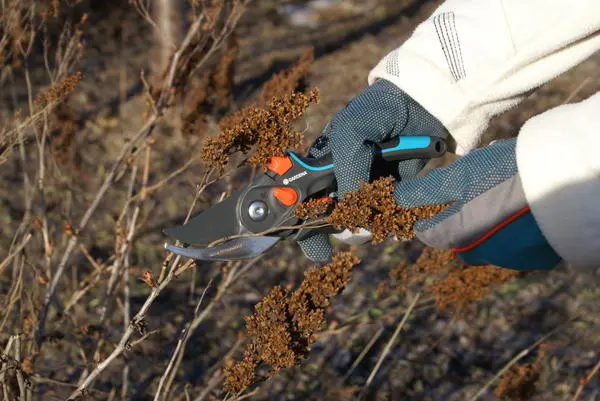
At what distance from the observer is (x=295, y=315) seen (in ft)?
6.82

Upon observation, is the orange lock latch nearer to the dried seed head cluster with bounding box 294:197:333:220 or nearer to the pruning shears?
the pruning shears

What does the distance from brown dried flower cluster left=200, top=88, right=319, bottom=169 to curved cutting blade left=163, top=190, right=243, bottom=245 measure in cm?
Result: 24

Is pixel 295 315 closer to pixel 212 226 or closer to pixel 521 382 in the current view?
pixel 212 226

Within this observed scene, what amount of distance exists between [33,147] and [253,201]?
13.6ft

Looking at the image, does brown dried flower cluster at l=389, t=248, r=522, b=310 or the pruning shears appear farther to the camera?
brown dried flower cluster at l=389, t=248, r=522, b=310

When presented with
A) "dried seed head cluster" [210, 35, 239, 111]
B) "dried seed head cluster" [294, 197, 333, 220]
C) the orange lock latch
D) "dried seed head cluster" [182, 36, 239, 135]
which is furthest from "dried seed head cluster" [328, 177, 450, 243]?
"dried seed head cluster" [210, 35, 239, 111]

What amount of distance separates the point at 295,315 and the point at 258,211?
34 cm

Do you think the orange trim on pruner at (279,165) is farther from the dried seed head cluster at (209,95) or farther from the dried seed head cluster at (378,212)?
the dried seed head cluster at (209,95)

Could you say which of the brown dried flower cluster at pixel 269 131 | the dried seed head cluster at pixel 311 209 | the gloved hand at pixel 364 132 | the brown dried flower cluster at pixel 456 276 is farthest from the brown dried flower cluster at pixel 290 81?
the dried seed head cluster at pixel 311 209

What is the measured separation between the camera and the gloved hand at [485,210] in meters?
1.93

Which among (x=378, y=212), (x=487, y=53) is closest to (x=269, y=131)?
(x=378, y=212)

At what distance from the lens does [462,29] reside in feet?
6.93

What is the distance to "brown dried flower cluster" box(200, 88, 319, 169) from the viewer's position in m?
2.04

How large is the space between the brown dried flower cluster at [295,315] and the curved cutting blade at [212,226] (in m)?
0.29
